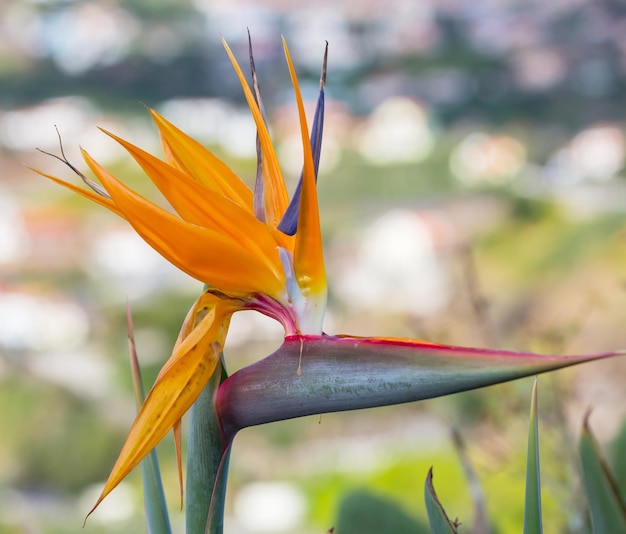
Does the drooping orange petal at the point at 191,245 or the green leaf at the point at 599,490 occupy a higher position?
the drooping orange petal at the point at 191,245

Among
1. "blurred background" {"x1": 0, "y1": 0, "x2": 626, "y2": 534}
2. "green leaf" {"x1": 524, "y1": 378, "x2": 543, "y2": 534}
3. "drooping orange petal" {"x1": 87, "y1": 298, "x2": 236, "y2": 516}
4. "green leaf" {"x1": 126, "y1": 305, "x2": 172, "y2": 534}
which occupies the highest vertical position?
"drooping orange petal" {"x1": 87, "y1": 298, "x2": 236, "y2": 516}

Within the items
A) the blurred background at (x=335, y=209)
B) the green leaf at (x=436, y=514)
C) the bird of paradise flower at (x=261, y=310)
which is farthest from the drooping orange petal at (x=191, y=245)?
the blurred background at (x=335, y=209)

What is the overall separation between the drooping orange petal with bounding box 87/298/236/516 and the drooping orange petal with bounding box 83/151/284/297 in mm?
22

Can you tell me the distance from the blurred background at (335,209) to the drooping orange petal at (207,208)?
2126mm

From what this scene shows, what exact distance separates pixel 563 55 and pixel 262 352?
566cm

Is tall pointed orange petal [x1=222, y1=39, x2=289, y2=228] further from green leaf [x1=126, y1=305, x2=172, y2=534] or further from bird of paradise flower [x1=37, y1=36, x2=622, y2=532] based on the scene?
green leaf [x1=126, y1=305, x2=172, y2=534]

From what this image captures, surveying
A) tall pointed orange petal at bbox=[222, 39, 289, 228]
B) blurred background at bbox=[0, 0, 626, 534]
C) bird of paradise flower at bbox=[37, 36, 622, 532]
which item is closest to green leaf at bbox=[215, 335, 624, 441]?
bird of paradise flower at bbox=[37, 36, 622, 532]

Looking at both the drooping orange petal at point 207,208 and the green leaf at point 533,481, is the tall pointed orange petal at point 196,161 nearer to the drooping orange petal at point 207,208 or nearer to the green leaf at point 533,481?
the drooping orange petal at point 207,208

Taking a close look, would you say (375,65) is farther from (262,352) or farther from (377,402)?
(377,402)

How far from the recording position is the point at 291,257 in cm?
51

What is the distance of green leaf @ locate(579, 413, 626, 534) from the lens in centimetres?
48

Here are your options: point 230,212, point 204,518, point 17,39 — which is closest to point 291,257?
point 230,212

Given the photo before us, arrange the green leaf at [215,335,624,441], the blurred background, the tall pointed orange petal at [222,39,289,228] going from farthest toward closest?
the blurred background < the tall pointed orange petal at [222,39,289,228] < the green leaf at [215,335,624,441]

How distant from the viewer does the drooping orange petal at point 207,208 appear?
0.49 meters
